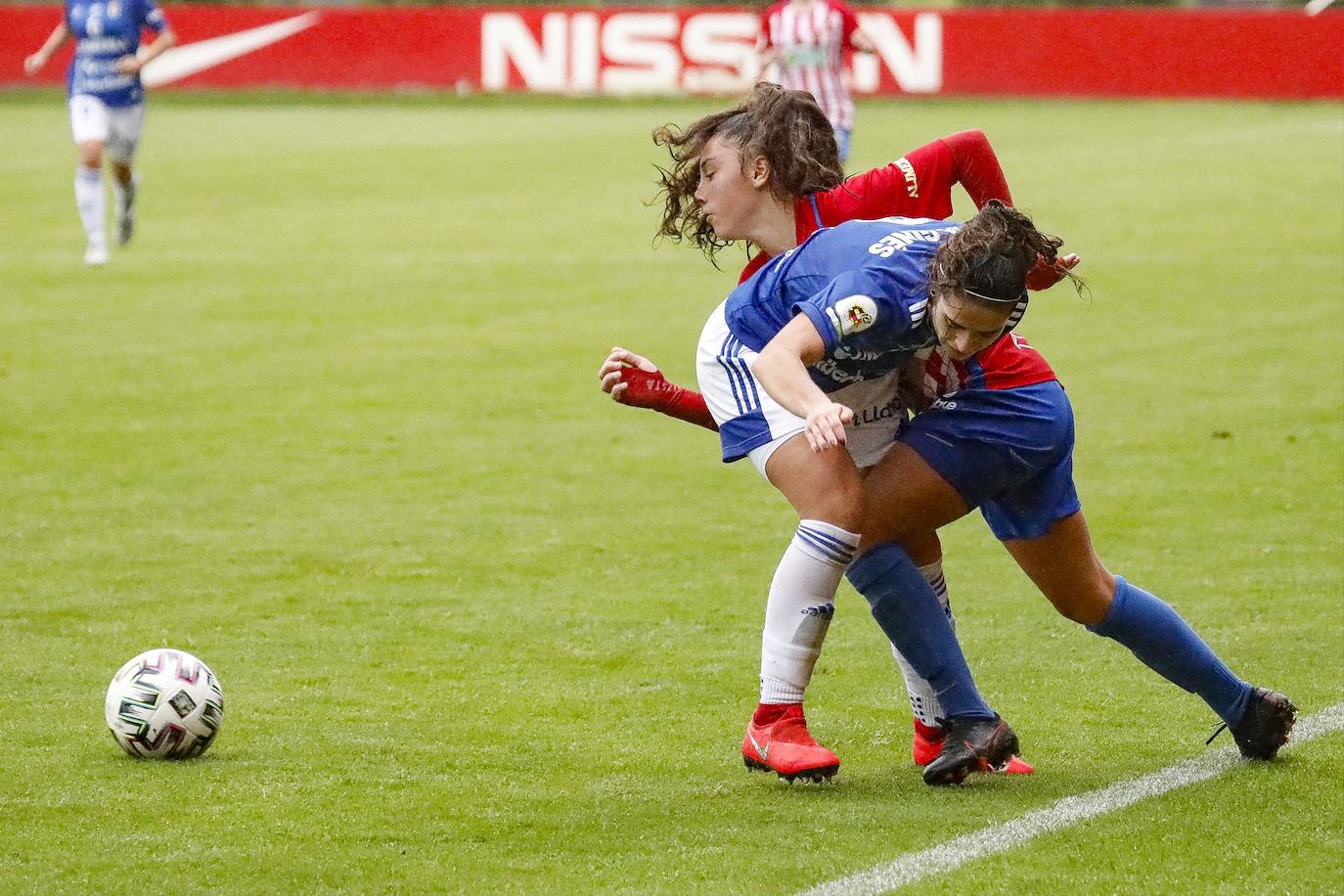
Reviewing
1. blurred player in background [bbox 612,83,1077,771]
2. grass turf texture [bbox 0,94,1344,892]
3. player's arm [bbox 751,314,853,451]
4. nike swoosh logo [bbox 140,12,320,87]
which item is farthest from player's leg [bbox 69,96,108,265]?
nike swoosh logo [bbox 140,12,320,87]

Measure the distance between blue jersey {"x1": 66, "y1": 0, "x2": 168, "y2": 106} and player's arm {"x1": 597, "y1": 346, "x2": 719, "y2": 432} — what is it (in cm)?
1195

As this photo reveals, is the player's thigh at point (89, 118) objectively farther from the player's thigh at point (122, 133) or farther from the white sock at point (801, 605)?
the white sock at point (801, 605)

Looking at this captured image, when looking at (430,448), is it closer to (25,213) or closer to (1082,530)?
(1082,530)

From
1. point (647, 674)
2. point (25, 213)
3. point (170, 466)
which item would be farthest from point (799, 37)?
point (647, 674)

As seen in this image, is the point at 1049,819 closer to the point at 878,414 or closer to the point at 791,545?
the point at 791,545

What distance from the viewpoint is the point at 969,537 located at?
7441 mm

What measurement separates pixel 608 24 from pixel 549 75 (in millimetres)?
1404

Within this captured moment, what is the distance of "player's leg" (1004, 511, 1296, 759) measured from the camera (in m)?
4.55

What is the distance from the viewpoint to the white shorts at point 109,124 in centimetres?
1559

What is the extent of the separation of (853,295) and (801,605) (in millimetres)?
746

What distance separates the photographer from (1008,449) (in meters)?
4.46

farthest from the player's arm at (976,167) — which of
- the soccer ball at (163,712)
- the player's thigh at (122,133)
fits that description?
the player's thigh at (122,133)

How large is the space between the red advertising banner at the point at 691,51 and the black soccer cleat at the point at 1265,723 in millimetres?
27172

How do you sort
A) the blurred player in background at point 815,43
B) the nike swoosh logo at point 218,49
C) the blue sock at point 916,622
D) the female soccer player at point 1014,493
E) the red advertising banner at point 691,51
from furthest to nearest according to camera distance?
the nike swoosh logo at point 218,49 → the red advertising banner at point 691,51 → the blurred player in background at point 815,43 → the blue sock at point 916,622 → the female soccer player at point 1014,493
